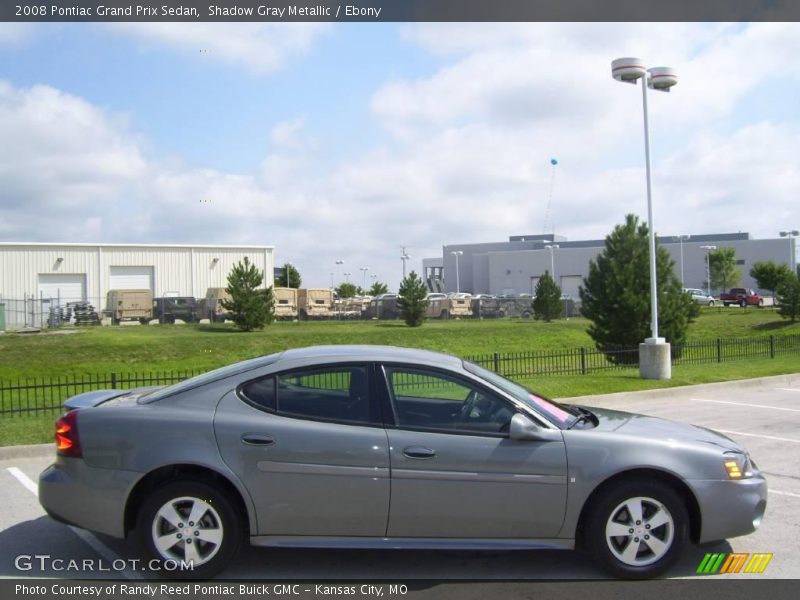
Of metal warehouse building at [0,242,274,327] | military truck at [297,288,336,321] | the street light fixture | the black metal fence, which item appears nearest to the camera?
the street light fixture

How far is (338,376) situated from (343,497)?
2.63 feet

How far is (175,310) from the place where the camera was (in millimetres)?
44969

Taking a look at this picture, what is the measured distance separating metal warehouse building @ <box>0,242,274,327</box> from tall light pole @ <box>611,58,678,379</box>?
112 feet

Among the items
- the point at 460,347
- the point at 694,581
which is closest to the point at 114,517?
the point at 694,581

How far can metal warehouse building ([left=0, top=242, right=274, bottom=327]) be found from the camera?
166ft

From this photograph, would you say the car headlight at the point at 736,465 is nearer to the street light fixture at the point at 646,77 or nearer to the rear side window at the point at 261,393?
the rear side window at the point at 261,393

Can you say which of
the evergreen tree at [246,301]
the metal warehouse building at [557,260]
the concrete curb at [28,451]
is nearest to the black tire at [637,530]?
the concrete curb at [28,451]

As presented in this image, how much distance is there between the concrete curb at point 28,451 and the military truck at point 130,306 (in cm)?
3629

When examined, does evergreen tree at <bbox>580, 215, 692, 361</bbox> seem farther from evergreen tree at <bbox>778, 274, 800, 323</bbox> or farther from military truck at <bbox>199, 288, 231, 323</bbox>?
military truck at <bbox>199, 288, 231, 323</bbox>

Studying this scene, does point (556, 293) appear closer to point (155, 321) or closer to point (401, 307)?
point (401, 307)

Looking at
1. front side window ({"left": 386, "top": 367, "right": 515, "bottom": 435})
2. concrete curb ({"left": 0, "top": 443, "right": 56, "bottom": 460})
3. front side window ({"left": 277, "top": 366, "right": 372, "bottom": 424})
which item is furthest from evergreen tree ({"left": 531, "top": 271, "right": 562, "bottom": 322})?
front side window ({"left": 277, "top": 366, "right": 372, "bottom": 424})

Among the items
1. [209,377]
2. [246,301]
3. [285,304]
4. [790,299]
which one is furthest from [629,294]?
[285,304]

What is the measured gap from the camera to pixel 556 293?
4716 centimetres

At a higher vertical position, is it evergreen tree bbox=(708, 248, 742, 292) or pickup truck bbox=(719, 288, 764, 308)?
evergreen tree bbox=(708, 248, 742, 292)
